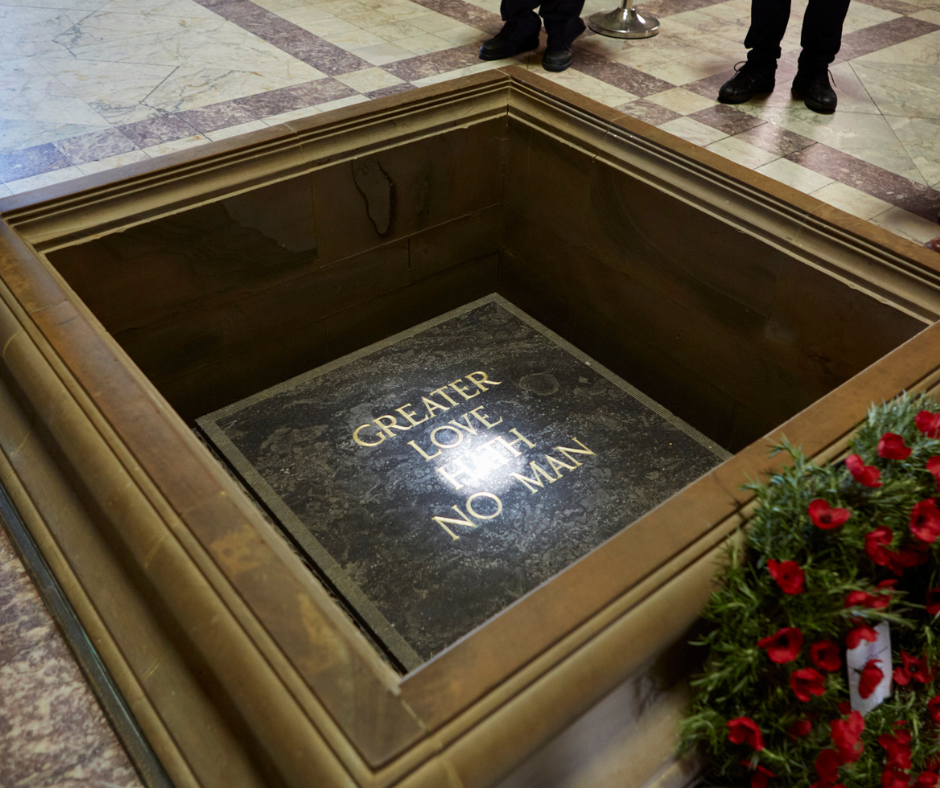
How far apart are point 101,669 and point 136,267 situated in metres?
1.18

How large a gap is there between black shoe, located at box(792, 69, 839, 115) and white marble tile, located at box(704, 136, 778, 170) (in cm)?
63

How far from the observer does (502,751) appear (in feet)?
3.40

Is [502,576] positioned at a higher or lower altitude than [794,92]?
lower

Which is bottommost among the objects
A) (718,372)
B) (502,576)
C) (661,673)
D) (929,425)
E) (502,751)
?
(502,576)

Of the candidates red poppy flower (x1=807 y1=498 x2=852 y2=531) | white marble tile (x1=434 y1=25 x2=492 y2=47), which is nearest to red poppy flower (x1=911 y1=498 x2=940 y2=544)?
red poppy flower (x1=807 y1=498 x2=852 y2=531)

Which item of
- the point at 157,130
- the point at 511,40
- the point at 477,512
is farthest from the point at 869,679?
the point at 511,40

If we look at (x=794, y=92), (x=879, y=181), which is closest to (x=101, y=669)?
(x=879, y=181)

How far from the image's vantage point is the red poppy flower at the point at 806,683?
119 centimetres

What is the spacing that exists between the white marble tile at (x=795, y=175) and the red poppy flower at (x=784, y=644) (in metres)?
2.64

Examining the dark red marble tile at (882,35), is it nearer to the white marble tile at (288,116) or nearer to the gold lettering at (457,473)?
the white marble tile at (288,116)

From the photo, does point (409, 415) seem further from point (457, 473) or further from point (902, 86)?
point (902, 86)

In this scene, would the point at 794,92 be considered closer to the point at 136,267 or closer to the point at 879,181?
the point at 879,181

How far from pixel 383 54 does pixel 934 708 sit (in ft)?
13.7

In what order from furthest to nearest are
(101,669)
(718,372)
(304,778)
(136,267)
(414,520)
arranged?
(718,372) → (414,520) → (136,267) → (101,669) → (304,778)
